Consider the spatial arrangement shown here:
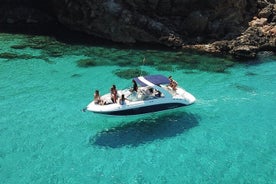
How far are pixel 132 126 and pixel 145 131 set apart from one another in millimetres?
1134

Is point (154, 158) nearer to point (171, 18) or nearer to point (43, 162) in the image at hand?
point (43, 162)

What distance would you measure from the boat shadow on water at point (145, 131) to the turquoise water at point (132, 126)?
72mm

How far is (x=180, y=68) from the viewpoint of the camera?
139 ft

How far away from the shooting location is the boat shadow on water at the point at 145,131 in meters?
27.5

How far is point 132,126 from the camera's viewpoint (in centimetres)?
2948

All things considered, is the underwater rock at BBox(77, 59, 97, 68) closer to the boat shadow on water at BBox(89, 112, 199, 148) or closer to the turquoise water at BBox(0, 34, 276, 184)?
the turquoise water at BBox(0, 34, 276, 184)

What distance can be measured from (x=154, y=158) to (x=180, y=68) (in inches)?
724

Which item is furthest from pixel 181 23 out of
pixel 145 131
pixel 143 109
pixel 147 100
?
pixel 145 131

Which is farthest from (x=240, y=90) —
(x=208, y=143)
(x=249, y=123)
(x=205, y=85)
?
(x=208, y=143)

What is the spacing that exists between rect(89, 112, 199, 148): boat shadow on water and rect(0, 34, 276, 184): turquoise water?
0.07 m

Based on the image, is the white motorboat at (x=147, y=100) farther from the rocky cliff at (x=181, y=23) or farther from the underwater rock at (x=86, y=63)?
the rocky cliff at (x=181, y=23)

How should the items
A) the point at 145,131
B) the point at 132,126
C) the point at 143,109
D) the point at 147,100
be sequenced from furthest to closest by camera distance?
the point at 132,126 < the point at 147,100 < the point at 143,109 < the point at 145,131

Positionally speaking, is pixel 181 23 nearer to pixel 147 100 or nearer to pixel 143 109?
pixel 147 100

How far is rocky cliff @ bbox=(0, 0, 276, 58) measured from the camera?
4981 cm
